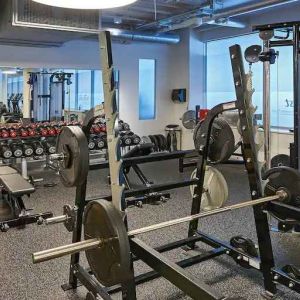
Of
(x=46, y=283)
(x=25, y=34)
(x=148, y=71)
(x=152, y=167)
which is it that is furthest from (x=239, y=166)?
(x=46, y=283)

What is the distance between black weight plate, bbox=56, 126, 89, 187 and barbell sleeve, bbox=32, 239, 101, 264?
2.00 ft

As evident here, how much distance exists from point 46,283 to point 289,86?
504 cm

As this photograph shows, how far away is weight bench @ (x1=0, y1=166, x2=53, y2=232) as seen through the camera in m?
3.19

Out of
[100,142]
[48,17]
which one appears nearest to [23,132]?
[100,142]

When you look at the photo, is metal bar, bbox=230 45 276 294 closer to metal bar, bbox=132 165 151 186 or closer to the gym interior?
the gym interior

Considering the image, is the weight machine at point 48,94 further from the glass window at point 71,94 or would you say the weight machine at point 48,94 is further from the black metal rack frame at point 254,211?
the black metal rack frame at point 254,211

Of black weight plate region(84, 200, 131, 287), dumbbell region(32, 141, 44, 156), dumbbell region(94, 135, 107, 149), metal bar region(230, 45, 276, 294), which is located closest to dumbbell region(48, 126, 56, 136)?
dumbbell region(32, 141, 44, 156)

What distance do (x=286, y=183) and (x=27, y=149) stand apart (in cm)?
394

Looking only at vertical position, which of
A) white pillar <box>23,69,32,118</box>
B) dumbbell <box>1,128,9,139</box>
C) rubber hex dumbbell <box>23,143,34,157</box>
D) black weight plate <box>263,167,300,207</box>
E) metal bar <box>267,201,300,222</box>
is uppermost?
white pillar <box>23,69,32,118</box>

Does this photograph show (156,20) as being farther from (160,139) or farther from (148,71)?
(160,139)

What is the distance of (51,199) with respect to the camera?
4414 millimetres

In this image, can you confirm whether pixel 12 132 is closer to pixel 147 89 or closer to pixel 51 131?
pixel 51 131

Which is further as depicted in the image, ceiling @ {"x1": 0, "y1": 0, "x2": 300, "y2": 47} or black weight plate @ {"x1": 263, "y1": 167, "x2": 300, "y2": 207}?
ceiling @ {"x1": 0, "y1": 0, "x2": 300, "y2": 47}

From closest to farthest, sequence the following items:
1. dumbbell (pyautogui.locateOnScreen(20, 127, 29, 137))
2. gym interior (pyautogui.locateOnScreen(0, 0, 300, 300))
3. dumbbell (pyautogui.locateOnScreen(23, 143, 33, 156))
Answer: gym interior (pyautogui.locateOnScreen(0, 0, 300, 300))
dumbbell (pyautogui.locateOnScreen(23, 143, 33, 156))
dumbbell (pyautogui.locateOnScreen(20, 127, 29, 137))
